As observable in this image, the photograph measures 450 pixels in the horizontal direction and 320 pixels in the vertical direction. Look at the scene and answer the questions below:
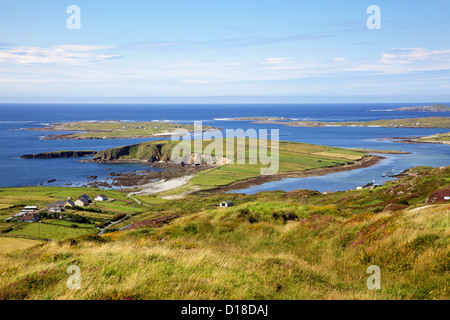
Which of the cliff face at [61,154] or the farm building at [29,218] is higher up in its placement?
the cliff face at [61,154]

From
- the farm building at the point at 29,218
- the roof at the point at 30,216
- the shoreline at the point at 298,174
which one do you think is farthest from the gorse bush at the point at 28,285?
the shoreline at the point at 298,174

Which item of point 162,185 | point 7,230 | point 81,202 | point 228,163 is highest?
point 228,163

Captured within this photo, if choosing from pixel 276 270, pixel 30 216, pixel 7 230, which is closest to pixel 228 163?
pixel 30 216

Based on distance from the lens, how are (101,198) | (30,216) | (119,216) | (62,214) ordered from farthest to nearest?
(101,198) < (119,216) < (62,214) < (30,216)

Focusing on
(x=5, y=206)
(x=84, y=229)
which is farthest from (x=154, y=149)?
(x=84, y=229)

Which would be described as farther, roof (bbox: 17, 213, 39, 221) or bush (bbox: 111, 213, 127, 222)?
bush (bbox: 111, 213, 127, 222)

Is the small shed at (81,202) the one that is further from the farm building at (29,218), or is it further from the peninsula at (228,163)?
the peninsula at (228,163)

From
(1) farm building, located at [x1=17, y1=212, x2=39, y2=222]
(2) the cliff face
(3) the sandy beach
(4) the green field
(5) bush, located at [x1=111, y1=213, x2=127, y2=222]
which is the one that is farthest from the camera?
(2) the cliff face

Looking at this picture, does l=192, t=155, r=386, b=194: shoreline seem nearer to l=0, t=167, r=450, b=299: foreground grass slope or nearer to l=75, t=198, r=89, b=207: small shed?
l=75, t=198, r=89, b=207: small shed

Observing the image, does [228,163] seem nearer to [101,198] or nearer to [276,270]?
[101,198]

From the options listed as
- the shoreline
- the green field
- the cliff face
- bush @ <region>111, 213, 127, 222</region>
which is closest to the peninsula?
the shoreline
